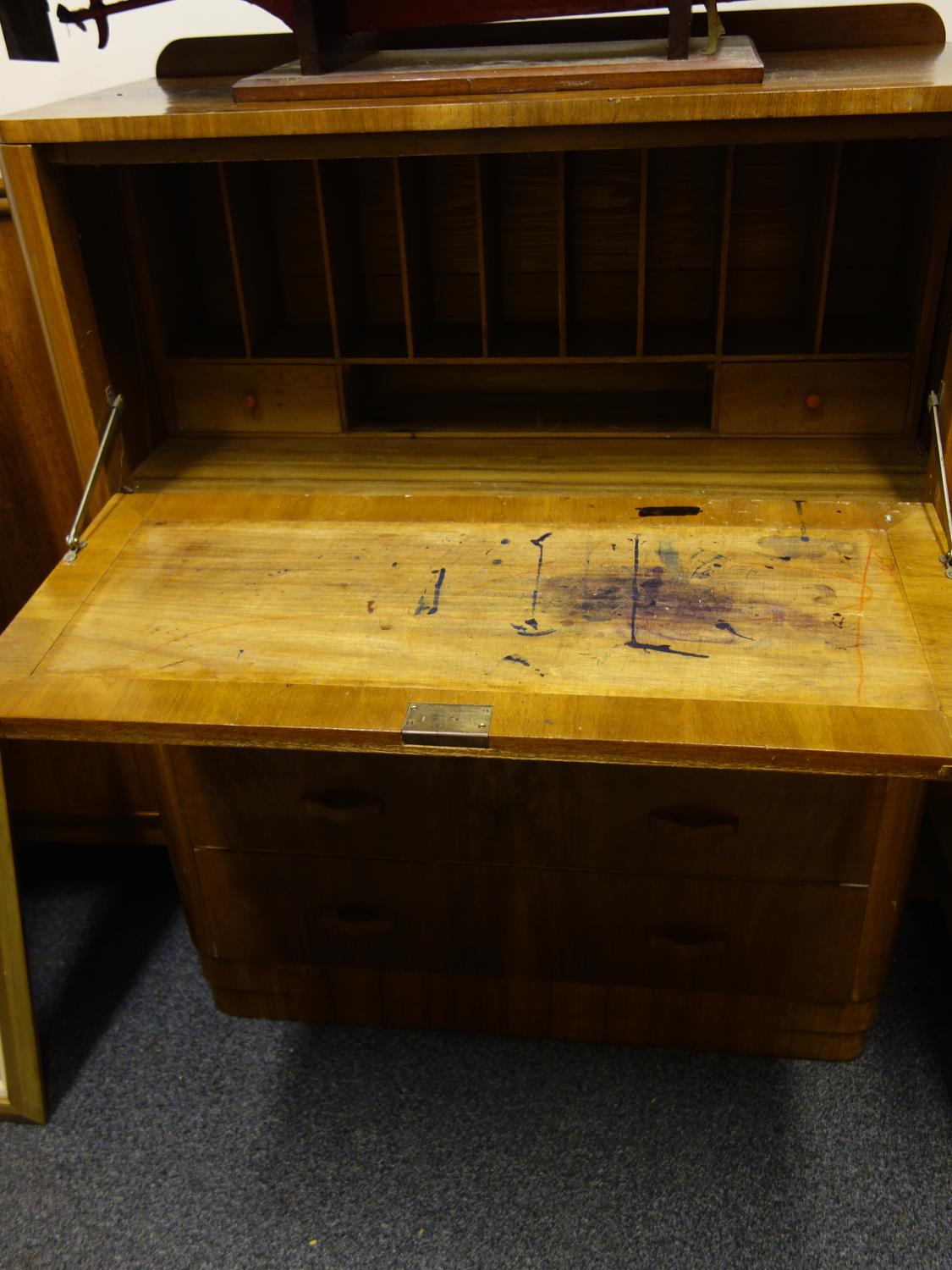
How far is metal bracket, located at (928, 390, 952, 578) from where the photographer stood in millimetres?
1220

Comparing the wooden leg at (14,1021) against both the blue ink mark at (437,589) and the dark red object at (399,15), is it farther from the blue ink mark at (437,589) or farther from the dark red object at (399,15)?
the dark red object at (399,15)

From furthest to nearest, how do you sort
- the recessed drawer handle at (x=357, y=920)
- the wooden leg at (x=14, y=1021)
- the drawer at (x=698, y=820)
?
the recessed drawer handle at (x=357, y=920)
the wooden leg at (x=14, y=1021)
the drawer at (x=698, y=820)

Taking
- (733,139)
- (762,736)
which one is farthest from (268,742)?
(733,139)

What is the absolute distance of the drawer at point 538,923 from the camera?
62.1 inches

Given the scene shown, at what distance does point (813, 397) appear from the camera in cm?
156

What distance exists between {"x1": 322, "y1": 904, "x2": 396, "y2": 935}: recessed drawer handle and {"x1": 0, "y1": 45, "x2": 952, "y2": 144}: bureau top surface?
43.4 inches

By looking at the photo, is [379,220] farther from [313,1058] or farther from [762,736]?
[313,1058]

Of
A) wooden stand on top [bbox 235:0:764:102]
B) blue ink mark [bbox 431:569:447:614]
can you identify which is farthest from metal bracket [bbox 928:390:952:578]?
blue ink mark [bbox 431:569:447:614]

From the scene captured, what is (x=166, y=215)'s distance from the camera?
1.64 meters

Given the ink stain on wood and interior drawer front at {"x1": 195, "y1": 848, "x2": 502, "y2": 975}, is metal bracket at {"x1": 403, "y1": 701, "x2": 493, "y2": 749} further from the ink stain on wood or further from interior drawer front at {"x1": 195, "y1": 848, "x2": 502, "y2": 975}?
interior drawer front at {"x1": 195, "y1": 848, "x2": 502, "y2": 975}

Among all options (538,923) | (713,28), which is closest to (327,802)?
(538,923)

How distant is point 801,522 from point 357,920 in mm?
907

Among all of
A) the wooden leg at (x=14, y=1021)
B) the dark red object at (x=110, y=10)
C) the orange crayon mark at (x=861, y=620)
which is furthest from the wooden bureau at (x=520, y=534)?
the wooden leg at (x=14, y=1021)

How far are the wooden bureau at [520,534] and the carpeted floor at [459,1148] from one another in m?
0.09
